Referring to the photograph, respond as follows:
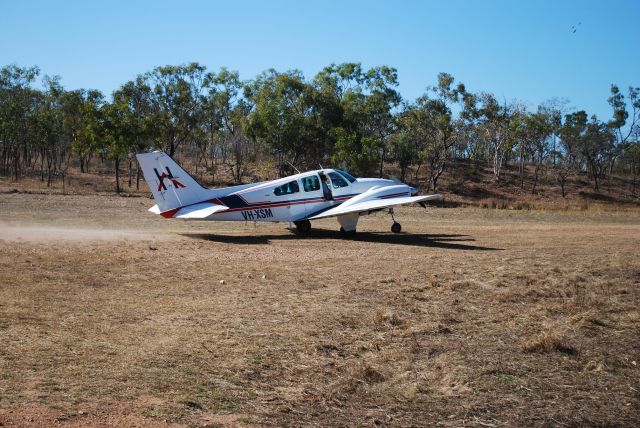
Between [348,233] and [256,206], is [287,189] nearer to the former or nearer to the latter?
Result: [256,206]

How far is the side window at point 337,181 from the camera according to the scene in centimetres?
2319

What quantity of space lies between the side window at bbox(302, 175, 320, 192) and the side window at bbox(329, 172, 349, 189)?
22.6 inches

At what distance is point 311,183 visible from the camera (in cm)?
2288

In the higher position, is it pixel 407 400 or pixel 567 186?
pixel 567 186

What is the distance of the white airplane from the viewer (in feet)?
69.6

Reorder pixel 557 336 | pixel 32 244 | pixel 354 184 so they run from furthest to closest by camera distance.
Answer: pixel 354 184, pixel 32 244, pixel 557 336

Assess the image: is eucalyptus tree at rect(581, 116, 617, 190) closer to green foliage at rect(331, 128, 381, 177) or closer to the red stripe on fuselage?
green foliage at rect(331, 128, 381, 177)

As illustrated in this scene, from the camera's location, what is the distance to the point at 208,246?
60.9 feet

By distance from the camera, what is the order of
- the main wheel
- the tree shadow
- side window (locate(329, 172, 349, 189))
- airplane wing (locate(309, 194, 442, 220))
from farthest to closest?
the main wheel, side window (locate(329, 172, 349, 189)), airplane wing (locate(309, 194, 442, 220)), the tree shadow

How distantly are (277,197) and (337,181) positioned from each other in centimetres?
238

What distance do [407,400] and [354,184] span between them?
54.9 ft

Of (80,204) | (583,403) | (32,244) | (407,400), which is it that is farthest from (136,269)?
(80,204)

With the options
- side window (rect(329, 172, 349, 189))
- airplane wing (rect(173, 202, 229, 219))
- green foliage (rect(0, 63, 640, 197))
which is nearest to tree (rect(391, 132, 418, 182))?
green foliage (rect(0, 63, 640, 197))

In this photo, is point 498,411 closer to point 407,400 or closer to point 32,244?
point 407,400
